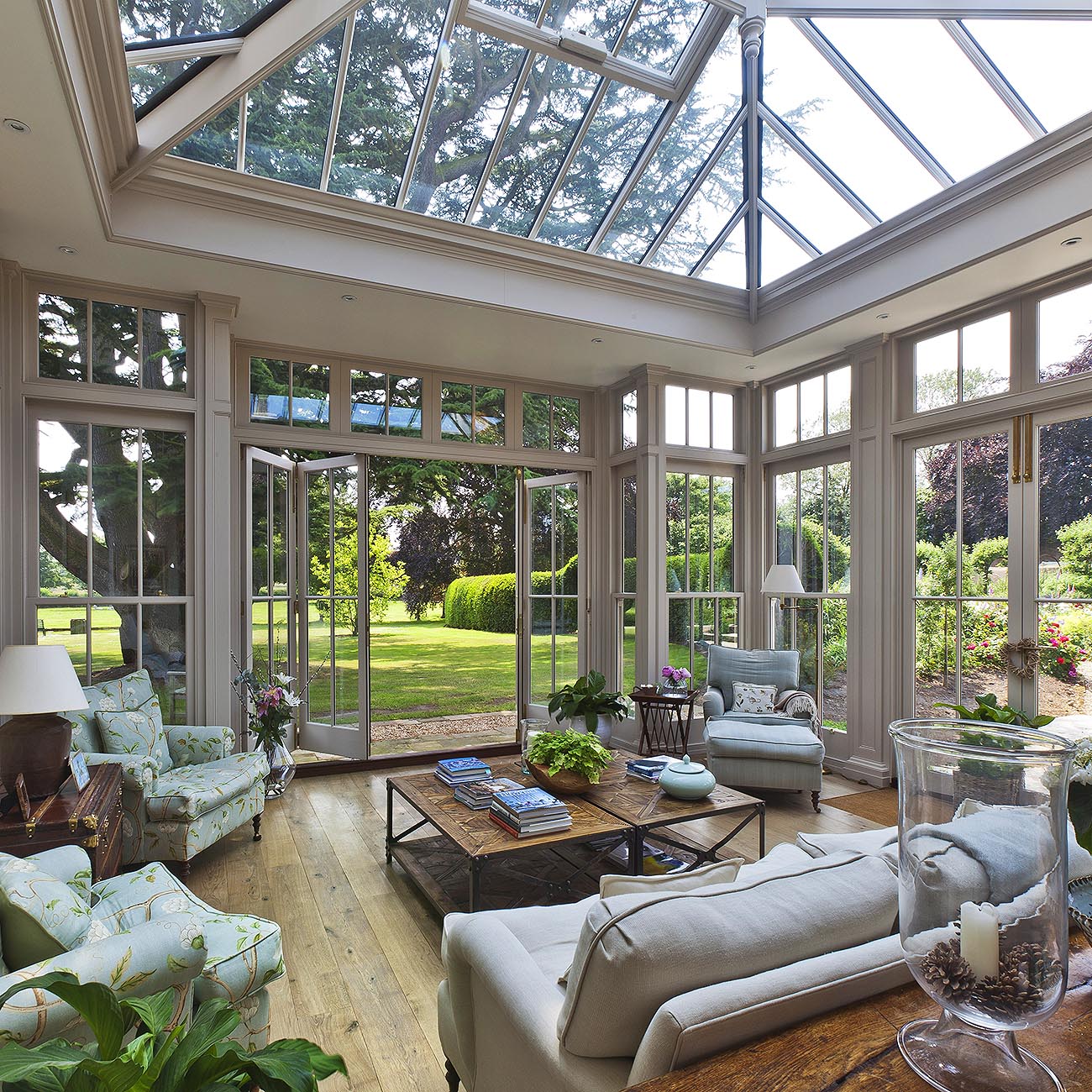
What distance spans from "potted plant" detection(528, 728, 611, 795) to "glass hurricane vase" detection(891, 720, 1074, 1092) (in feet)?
7.32

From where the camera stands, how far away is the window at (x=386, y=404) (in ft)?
17.5

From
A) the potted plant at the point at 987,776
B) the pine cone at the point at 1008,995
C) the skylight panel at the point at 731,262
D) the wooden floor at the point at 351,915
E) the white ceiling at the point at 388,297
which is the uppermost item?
the skylight panel at the point at 731,262

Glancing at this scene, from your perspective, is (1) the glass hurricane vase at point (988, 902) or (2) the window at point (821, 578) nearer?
(1) the glass hurricane vase at point (988, 902)

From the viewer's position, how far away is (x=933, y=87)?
3.63 m

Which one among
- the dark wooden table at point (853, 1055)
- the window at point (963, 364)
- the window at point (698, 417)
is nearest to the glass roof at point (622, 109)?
the window at point (963, 364)

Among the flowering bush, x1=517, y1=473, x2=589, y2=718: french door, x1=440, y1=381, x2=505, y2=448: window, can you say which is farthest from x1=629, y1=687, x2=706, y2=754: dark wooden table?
x1=440, y1=381, x2=505, y2=448: window

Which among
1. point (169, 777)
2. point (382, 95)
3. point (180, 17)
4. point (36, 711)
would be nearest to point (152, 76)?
point (180, 17)

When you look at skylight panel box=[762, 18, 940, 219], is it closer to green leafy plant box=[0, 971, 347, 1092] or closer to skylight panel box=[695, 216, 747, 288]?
skylight panel box=[695, 216, 747, 288]

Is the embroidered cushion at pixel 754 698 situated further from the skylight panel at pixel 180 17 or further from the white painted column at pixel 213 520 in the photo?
the skylight panel at pixel 180 17

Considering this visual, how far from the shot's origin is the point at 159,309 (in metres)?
4.19

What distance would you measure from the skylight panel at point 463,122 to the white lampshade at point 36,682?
2959 millimetres

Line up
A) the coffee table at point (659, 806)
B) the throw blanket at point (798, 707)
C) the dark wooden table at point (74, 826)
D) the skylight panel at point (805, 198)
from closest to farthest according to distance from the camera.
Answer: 1. the dark wooden table at point (74, 826)
2. the coffee table at point (659, 806)
3. the skylight panel at point (805, 198)
4. the throw blanket at point (798, 707)

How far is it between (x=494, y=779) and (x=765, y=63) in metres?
4.18

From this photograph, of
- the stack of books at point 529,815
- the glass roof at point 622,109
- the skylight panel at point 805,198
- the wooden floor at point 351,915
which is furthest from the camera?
the skylight panel at point 805,198
